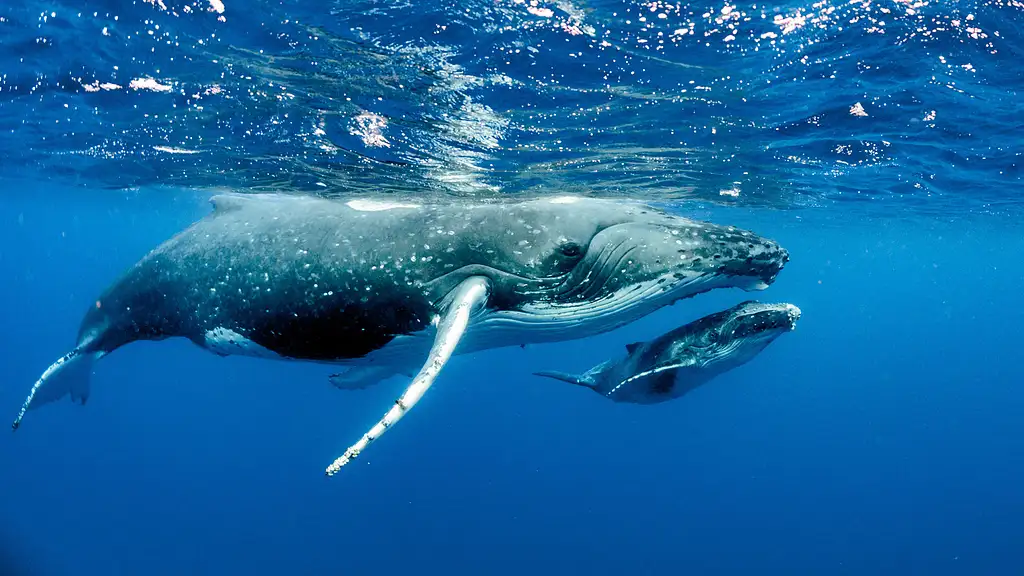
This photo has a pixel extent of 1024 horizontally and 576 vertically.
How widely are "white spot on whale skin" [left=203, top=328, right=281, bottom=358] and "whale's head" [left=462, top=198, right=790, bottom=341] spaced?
9.08ft

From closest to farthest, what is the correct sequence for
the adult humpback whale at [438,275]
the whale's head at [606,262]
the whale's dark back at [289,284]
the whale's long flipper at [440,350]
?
the whale's long flipper at [440,350] < the whale's head at [606,262] < the adult humpback whale at [438,275] < the whale's dark back at [289,284]

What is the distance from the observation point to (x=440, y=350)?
4.23 m

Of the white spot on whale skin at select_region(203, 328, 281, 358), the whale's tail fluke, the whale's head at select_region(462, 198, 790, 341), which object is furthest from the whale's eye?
the whale's tail fluke

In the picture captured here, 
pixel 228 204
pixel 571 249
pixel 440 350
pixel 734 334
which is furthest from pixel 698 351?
pixel 228 204

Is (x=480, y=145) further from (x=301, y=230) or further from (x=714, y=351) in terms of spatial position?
(x=714, y=351)

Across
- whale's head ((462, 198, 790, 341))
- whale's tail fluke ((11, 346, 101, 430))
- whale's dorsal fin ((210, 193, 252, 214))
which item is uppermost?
whale's dorsal fin ((210, 193, 252, 214))

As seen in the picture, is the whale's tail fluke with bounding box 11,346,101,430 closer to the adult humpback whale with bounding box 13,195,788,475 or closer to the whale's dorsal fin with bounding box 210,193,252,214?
the adult humpback whale with bounding box 13,195,788,475

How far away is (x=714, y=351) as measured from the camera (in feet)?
14.9

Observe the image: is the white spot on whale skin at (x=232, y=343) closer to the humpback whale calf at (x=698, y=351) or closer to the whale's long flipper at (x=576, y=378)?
the whale's long flipper at (x=576, y=378)

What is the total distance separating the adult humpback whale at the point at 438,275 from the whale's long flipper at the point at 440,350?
0.02m

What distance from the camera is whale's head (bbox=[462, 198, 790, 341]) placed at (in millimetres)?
4809

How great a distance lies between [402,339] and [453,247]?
110 cm

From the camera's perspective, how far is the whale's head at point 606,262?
481 centimetres

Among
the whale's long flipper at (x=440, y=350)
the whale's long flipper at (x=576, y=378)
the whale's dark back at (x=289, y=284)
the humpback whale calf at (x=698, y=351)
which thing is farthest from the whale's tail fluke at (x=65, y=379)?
the humpback whale calf at (x=698, y=351)
